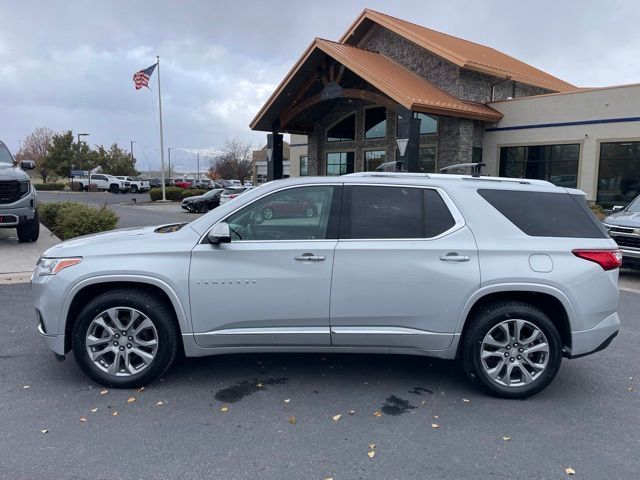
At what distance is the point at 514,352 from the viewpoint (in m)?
3.94

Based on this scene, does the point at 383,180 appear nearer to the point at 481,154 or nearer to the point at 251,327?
the point at 251,327

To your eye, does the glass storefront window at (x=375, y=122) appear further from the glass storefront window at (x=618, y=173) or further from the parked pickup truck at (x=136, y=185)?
the parked pickup truck at (x=136, y=185)

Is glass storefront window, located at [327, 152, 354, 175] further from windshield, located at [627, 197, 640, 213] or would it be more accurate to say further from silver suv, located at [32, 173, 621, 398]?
silver suv, located at [32, 173, 621, 398]

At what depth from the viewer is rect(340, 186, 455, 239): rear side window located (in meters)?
3.99

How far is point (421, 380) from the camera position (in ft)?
14.3

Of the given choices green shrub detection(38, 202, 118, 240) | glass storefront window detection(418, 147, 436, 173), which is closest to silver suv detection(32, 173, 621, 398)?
green shrub detection(38, 202, 118, 240)

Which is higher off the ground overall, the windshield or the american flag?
the american flag

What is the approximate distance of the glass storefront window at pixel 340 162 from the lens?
23500 millimetres

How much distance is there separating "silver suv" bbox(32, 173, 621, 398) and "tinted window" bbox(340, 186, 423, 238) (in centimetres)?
1

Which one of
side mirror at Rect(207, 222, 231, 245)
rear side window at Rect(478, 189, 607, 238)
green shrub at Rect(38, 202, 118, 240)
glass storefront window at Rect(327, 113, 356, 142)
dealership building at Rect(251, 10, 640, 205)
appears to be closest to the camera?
side mirror at Rect(207, 222, 231, 245)

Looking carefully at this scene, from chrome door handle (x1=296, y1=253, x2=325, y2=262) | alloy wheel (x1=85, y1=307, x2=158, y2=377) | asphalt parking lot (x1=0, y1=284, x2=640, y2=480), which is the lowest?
asphalt parking lot (x1=0, y1=284, x2=640, y2=480)

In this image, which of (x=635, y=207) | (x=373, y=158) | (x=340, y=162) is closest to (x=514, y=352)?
(x=635, y=207)

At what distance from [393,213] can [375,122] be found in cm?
1909

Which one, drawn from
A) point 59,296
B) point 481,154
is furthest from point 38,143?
point 59,296
